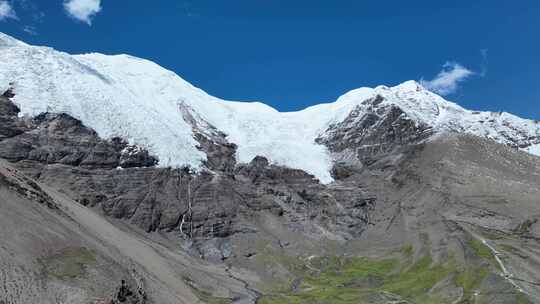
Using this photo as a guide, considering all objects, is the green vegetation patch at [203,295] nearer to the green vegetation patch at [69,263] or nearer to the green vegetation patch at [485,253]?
the green vegetation patch at [69,263]

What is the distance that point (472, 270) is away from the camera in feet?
586

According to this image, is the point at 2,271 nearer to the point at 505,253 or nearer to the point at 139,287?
the point at 139,287

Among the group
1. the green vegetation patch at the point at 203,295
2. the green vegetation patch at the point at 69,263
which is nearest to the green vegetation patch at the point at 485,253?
the green vegetation patch at the point at 203,295

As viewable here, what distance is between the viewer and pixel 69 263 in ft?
371

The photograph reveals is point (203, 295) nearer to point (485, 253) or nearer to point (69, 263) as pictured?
point (69, 263)

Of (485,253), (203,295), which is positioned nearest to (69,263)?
(203,295)

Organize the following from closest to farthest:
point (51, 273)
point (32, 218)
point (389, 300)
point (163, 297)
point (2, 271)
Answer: point (2, 271), point (51, 273), point (32, 218), point (163, 297), point (389, 300)

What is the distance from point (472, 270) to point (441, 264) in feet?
66.2

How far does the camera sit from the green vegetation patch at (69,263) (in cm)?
10681

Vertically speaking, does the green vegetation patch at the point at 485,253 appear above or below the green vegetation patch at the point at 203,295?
above

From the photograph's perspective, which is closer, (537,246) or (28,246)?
(28,246)

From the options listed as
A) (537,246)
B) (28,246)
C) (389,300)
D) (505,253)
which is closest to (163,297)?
(28,246)

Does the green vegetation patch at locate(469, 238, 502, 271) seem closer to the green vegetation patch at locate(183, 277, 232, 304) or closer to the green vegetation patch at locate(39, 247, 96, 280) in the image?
the green vegetation patch at locate(183, 277, 232, 304)

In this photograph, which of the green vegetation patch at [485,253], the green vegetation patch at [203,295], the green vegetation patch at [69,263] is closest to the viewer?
the green vegetation patch at [69,263]
